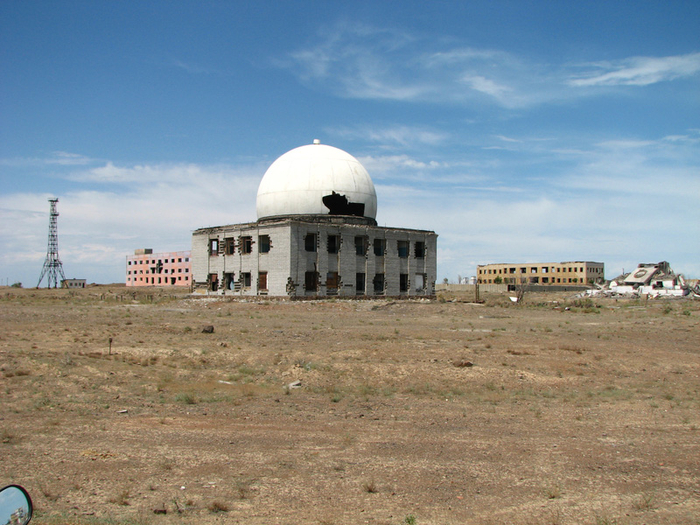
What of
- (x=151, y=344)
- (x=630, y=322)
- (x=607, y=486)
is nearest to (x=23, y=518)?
(x=607, y=486)

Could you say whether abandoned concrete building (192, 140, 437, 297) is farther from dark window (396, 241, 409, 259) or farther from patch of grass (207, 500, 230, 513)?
patch of grass (207, 500, 230, 513)

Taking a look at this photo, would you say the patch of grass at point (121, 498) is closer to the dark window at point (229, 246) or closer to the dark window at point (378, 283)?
the dark window at point (229, 246)

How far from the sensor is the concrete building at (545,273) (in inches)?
4045

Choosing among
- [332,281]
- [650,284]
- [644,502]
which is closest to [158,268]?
[332,281]

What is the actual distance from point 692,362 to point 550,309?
74.1 feet

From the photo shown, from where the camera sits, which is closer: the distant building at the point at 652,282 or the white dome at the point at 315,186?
the white dome at the point at 315,186

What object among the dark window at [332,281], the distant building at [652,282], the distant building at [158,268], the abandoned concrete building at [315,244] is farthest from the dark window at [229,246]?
the distant building at [158,268]

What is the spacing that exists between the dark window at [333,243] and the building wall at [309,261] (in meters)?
0.03

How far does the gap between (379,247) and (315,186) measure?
675cm

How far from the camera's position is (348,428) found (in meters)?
10.1

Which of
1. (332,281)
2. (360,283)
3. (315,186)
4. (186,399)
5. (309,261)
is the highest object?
(315,186)

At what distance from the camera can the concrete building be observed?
103 m

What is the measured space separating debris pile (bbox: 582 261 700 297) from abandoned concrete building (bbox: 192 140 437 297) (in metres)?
23.2

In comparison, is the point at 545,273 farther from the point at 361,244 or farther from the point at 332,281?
the point at 332,281
